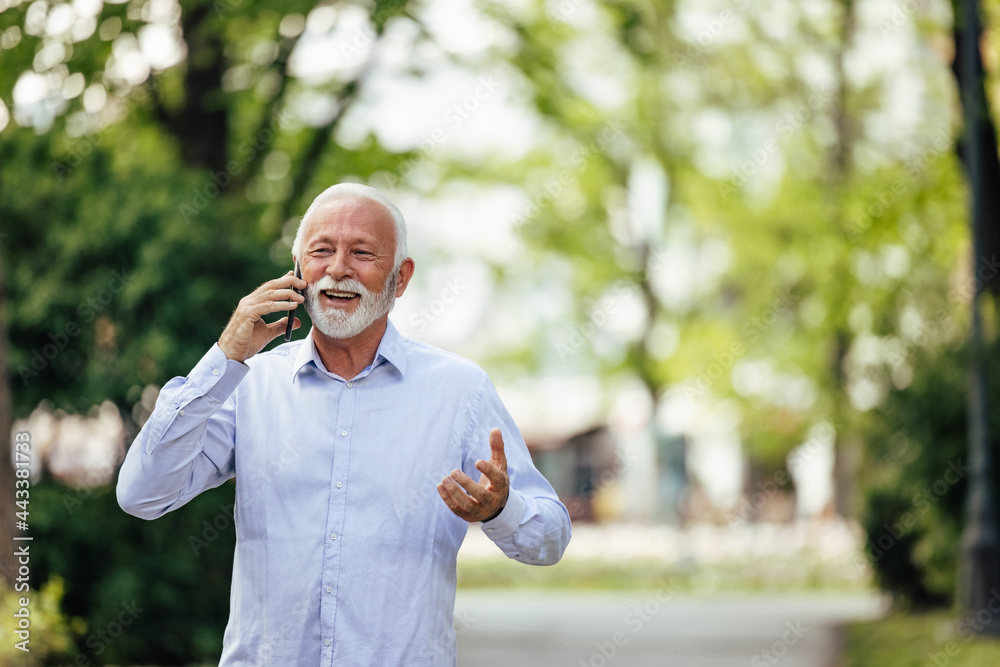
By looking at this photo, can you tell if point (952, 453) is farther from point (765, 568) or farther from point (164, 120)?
point (765, 568)

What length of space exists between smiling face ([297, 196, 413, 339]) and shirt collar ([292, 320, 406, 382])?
0.05 metres

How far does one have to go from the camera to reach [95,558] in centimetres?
986

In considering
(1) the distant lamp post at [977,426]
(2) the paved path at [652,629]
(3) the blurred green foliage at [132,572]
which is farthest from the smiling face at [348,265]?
(2) the paved path at [652,629]

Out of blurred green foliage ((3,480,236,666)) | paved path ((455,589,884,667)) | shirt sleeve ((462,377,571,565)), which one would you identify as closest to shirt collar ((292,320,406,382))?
shirt sleeve ((462,377,571,565))

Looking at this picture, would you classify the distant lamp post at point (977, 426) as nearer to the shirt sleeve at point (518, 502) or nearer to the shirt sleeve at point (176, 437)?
the shirt sleeve at point (518, 502)

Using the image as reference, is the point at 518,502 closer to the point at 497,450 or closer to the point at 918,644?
the point at 497,450

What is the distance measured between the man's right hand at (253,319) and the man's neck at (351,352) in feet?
0.62

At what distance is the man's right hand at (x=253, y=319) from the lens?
299cm

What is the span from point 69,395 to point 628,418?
35431 millimetres

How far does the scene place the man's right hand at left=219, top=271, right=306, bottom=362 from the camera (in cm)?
299

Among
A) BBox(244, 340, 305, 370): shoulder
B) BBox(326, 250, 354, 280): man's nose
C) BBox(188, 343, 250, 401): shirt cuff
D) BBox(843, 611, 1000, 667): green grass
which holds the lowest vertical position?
BBox(843, 611, 1000, 667): green grass

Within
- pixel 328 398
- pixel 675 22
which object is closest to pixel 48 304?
pixel 328 398

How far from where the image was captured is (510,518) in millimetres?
2988

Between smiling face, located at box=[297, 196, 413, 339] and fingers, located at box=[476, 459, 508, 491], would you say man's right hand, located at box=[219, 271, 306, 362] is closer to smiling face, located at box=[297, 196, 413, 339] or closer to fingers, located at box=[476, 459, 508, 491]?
smiling face, located at box=[297, 196, 413, 339]
